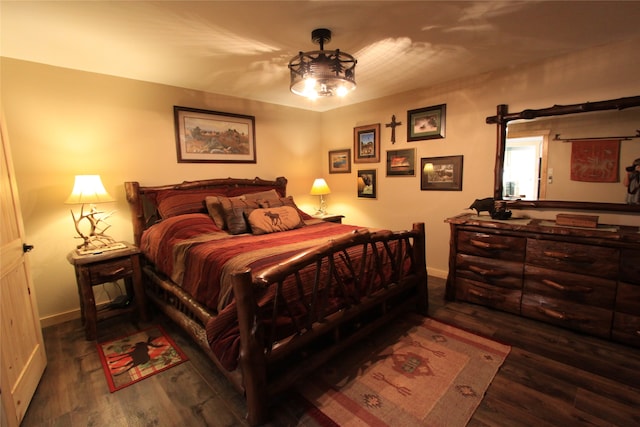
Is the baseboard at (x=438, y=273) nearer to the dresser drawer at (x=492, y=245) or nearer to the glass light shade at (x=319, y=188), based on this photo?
the dresser drawer at (x=492, y=245)

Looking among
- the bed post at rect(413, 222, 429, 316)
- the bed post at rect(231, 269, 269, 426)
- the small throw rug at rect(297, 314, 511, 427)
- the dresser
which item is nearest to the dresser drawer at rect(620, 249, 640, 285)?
the dresser

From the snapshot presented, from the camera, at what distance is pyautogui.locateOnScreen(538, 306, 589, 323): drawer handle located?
2182mm

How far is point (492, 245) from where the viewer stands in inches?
100

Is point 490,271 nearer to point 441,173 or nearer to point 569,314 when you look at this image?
point 569,314

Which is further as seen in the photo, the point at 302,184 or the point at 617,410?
the point at 302,184

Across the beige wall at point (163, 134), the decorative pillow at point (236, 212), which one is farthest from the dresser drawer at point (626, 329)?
the decorative pillow at point (236, 212)

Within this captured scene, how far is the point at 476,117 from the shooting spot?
3.00 m

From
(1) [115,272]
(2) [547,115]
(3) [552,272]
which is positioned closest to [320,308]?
(1) [115,272]

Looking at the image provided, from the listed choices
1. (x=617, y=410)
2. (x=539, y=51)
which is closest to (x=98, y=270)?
(x=617, y=410)

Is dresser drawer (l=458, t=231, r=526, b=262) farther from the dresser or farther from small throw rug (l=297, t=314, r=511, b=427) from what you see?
small throw rug (l=297, t=314, r=511, b=427)

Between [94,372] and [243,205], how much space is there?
1.67 metres

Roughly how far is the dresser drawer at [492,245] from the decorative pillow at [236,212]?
6.81ft

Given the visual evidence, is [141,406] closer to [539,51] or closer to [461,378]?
[461,378]

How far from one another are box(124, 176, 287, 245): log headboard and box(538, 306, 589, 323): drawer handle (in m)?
3.15
